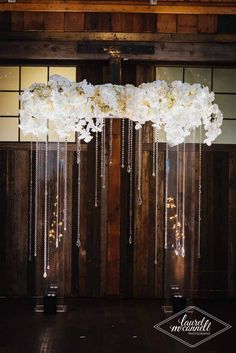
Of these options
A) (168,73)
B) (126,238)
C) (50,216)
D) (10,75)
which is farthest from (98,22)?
(126,238)

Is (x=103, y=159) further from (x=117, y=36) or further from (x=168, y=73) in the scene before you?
(x=117, y=36)

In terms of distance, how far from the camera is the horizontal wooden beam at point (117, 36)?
8000mm

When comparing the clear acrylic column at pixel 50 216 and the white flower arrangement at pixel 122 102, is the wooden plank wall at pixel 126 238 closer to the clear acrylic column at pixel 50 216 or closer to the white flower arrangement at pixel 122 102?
the clear acrylic column at pixel 50 216

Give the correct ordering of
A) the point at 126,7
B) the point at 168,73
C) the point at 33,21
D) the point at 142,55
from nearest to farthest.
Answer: the point at 126,7
the point at 142,55
the point at 33,21
the point at 168,73

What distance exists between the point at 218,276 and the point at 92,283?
1.80m

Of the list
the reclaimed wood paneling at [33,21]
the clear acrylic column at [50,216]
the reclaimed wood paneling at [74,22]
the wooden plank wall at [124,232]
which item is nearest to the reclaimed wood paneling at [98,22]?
the reclaimed wood paneling at [74,22]

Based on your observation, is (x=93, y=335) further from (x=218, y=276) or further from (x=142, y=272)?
(x=218, y=276)

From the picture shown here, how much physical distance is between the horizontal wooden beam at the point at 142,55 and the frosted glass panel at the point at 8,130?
91cm

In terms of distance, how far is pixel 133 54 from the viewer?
7.94m

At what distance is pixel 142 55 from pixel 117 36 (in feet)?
1.41

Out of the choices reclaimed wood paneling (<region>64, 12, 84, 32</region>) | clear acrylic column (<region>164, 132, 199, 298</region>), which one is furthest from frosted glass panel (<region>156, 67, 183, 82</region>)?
reclaimed wood paneling (<region>64, 12, 84, 32</region>)

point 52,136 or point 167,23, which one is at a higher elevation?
point 167,23

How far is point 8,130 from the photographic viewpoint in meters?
8.40

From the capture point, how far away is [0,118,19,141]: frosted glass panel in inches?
330
